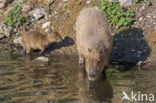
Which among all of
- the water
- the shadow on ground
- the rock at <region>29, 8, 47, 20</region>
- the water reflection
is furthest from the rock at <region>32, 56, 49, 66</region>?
the rock at <region>29, 8, 47, 20</region>

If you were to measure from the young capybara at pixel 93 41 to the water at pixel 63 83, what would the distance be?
0.34 metres

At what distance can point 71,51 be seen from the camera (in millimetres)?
9516

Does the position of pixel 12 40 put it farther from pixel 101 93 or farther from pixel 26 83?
pixel 101 93

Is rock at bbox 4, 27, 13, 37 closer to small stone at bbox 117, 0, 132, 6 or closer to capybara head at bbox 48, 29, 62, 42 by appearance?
capybara head at bbox 48, 29, 62, 42

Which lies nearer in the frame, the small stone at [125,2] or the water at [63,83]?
the water at [63,83]

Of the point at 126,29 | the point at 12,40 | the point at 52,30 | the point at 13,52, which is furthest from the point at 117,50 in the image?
the point at 12,40

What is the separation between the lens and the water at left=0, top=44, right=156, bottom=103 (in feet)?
19.9

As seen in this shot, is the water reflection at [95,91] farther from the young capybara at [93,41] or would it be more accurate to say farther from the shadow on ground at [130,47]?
the shadow on ground at [130,47]

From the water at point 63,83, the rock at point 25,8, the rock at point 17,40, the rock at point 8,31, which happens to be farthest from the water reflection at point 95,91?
the rock at point 25,8

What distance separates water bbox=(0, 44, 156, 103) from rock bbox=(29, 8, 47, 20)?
2.63 metres

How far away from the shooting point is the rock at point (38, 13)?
10930 millimetres

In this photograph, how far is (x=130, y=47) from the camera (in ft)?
29.2

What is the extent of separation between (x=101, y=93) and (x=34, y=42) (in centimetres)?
427

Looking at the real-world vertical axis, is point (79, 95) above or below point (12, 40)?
below
